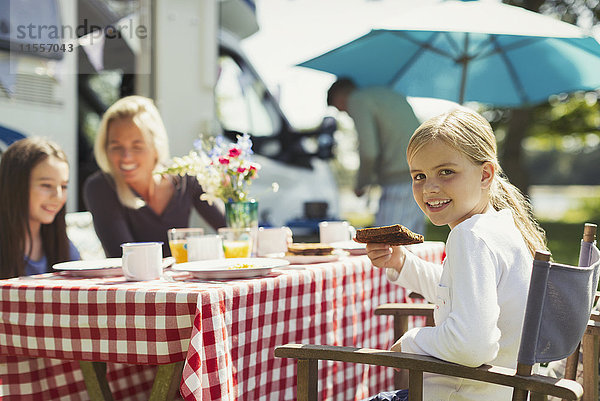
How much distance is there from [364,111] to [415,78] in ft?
1.92

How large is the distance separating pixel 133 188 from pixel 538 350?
2.52 metres

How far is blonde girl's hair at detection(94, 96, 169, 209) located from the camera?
11.4 feet

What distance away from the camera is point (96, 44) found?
5809 millimetres

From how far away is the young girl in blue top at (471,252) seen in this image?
1.50 metres

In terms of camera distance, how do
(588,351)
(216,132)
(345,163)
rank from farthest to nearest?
(345,163), (216,132), (588,351)

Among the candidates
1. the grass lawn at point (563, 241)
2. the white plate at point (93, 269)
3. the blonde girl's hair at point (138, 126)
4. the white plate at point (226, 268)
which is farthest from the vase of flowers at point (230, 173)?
the grass lawn at point (563, 241)

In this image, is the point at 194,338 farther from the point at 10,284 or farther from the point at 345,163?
the point at 345,163

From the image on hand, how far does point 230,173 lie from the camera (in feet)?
8.86

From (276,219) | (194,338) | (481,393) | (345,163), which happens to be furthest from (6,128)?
(345,163)

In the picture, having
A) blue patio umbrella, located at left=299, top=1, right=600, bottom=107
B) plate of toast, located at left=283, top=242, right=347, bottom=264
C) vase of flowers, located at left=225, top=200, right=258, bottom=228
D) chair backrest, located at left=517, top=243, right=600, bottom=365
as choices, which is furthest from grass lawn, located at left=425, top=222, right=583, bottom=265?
chair backrest, located at left=517, top=243, right=600, bottom=365

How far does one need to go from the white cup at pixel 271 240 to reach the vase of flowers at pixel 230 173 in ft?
0.22

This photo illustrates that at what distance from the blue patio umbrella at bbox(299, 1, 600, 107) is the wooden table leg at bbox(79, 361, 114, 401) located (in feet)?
9.93

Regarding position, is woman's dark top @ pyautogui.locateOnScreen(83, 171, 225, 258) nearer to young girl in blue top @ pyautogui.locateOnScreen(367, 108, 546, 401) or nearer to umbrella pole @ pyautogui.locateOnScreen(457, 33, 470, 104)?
young girl in blue top @ pyautogui.locateOnScreen(367, 108, 546, 401)

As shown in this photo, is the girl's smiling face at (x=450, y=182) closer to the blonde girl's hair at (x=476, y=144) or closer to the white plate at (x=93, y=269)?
the blonde girl's hair at (x=476, y=144)
